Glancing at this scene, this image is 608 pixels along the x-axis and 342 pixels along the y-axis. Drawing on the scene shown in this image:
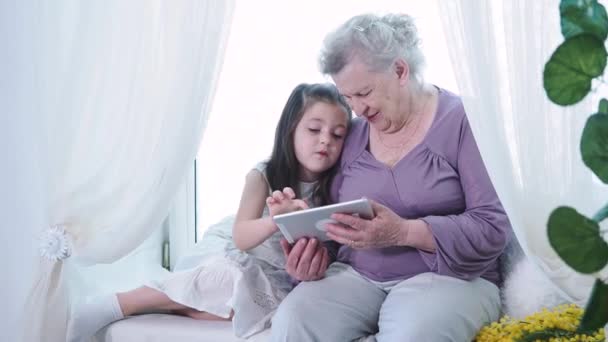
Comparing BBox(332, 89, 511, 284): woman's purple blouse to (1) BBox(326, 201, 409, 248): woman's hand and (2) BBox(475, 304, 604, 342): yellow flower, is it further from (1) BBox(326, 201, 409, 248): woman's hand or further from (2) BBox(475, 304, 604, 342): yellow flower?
(2) BBox(475, 304, 604, 342): yellow flower

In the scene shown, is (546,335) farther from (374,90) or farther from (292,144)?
(292,144)

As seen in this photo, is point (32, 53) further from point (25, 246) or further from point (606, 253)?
point (606, 253)

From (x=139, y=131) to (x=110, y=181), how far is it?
18 cm

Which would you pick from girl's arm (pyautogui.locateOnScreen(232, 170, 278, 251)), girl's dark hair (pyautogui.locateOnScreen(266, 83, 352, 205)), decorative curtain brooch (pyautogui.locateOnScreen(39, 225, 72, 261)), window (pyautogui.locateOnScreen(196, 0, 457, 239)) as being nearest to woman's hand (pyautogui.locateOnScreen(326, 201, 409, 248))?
girl's arm (pyautogui.locateOnScreen(232, 170, 278, 251))

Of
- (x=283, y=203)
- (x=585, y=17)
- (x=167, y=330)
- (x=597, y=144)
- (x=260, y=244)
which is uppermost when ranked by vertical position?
(x=585, y=17)

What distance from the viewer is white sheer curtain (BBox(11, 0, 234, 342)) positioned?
226cm

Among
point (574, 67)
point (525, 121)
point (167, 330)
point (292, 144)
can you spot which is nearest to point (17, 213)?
point (167, 330)

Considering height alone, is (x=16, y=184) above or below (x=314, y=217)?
below

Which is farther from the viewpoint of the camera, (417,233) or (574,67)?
(417,233)

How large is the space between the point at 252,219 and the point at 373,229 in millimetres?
448

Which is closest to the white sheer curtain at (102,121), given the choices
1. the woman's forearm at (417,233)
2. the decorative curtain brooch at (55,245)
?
the decorative curtain brooch at (55,245)

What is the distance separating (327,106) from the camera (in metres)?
2.20

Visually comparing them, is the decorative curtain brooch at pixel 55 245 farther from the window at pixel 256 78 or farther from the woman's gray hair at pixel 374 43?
the woman's gray hair at pixel 374 43

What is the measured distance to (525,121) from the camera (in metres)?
1.76
